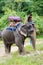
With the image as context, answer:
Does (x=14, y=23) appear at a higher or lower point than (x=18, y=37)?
higher

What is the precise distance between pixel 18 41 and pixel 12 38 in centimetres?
22

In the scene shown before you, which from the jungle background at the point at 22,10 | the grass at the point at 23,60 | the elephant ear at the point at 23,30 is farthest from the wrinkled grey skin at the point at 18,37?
the jungle background at the point at 22,10

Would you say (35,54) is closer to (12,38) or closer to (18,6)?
(12,38)

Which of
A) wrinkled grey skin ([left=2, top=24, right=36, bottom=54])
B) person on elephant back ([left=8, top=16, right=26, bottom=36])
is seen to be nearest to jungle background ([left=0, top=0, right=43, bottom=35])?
wrinkled grey skin ([left=2, top=24, right=36, bottom=54])

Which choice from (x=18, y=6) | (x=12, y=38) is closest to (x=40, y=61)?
(x=12, y=38)

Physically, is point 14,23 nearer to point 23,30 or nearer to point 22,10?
point 23,30

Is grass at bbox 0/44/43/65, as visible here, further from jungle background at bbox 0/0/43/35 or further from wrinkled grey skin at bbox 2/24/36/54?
jungle background at bbox 0/0/43/35

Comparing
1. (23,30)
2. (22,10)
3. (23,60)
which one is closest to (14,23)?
(23,30)

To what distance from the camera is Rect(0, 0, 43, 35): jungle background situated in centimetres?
1694

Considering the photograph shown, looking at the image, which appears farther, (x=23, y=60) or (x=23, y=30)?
(x=23, y=30)

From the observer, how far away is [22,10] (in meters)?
18.8

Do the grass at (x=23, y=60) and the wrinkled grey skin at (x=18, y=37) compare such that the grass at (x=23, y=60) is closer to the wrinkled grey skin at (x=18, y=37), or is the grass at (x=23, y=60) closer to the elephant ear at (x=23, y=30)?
the wrinkled grey skin at (x=18, y=37)

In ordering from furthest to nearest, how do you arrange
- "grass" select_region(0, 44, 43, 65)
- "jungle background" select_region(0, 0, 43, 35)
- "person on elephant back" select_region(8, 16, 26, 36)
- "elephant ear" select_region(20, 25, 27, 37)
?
"jungle background" select_region(0, 0, 43, 35), "person on elephant back" select_region(8, 16, 26, 36), "elephant ear" select_region(20, 25, 27, 37), "grass" select_region(0, 44, 43, 65)

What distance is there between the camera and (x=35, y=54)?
648 centimetres
